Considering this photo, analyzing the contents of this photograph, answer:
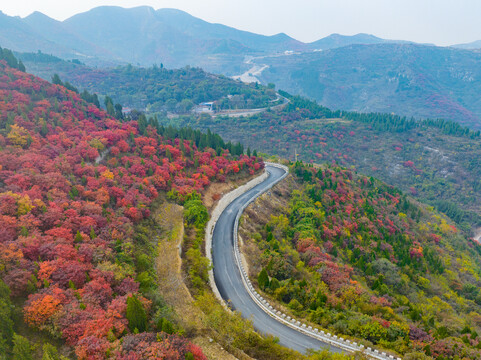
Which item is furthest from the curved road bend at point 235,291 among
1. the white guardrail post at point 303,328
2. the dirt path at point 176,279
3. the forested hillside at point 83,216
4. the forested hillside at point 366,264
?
the forested hillside at point 83,216

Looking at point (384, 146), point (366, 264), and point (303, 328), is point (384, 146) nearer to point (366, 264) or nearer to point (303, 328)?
point (366, 264)

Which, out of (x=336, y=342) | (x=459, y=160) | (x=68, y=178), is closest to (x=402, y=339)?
(x=336, y=342)

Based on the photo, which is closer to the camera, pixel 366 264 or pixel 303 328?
pixel 303 328

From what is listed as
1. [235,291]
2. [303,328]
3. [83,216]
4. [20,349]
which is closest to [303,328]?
[303,328]

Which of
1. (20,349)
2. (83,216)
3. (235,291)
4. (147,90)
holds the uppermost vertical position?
(147,90)

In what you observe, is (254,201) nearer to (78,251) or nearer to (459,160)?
(78,251)
